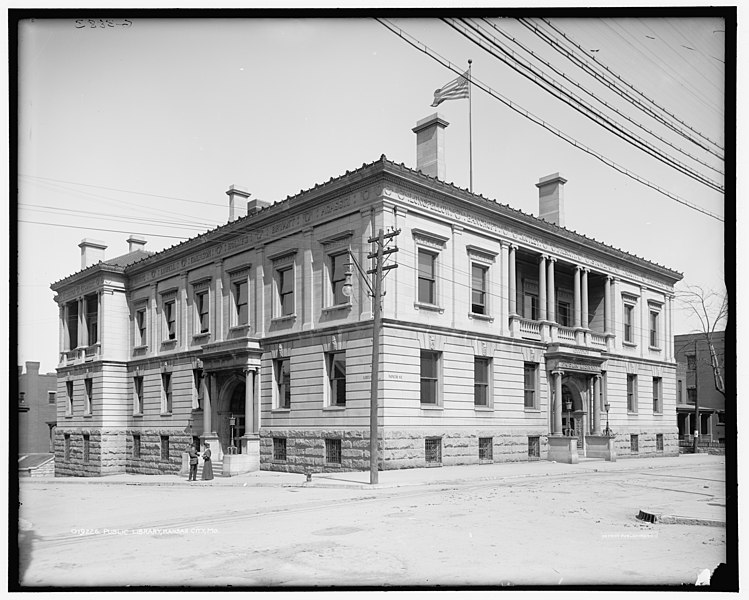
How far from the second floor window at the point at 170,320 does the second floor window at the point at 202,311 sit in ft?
5.02

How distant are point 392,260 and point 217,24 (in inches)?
441

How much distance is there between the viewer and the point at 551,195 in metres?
21.6

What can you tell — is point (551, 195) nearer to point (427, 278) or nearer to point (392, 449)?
point (427, 278)

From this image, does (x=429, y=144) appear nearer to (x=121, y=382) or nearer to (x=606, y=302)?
(x=606, y=302)

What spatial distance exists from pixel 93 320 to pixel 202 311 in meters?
5.22

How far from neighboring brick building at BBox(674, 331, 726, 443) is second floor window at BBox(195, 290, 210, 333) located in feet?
59.8

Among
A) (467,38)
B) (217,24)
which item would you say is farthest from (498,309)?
(217,24)

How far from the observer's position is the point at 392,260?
22.8 m

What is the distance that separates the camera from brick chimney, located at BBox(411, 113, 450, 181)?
17.2 meters

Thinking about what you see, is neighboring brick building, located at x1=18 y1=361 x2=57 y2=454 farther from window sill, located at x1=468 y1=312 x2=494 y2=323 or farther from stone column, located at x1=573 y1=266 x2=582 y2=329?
stone column, located at x1=573 y1=266 x2=582 y2=329

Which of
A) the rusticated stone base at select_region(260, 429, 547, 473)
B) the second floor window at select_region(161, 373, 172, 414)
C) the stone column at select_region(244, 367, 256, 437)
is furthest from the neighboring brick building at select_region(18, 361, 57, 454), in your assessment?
the second floor window at select_region(161, 373, 172, 414)

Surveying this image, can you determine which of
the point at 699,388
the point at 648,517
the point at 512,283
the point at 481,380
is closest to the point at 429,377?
the point at 481,380

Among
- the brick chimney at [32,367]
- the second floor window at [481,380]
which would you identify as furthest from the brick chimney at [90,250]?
the second floor window at [481,380]

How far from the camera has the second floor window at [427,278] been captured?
946 inches
